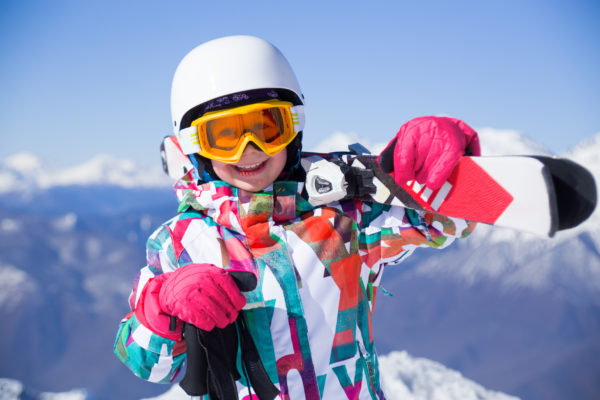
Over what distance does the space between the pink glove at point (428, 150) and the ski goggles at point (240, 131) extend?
1.72ft

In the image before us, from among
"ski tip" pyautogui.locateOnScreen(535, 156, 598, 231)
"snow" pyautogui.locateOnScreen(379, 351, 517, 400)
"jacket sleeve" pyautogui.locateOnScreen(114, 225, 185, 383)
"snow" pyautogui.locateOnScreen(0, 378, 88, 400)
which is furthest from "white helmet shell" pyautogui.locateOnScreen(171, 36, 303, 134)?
"snow" pyautogui.locateOnScreen(379, 351, 517, 400)

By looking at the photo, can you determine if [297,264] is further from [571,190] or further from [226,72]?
[571,190]

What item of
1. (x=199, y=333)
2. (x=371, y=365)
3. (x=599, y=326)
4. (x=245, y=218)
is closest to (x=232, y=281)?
(x=199, y=333)

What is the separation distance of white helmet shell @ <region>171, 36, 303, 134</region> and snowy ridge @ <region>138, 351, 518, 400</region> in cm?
365

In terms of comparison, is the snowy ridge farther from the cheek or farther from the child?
the cheek

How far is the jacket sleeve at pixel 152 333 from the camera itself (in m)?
1.28

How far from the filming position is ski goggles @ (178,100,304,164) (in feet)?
4.99

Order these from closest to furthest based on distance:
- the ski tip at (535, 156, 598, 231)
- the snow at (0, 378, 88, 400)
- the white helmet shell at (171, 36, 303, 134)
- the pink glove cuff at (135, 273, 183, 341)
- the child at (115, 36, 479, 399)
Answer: the ski tip at (535, 156, 598, 231), the pink glove cuff at (135, 273, 183, 341), the child at (115, 36, 479, 399), the white helmet shell at (171, 36, 303, 134), the snow at (0, 378, 88, 400)

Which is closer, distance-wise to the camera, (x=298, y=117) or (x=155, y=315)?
(x=155, y=315)

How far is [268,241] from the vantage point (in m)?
1.51

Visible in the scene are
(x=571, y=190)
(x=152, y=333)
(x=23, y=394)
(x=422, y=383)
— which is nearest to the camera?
(x=571, y=190)

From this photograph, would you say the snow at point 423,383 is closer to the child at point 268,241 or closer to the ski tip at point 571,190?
the child at point 268,241

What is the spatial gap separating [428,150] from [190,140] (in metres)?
0.90

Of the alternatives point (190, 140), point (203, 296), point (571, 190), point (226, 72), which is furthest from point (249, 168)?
point (571, 190)
